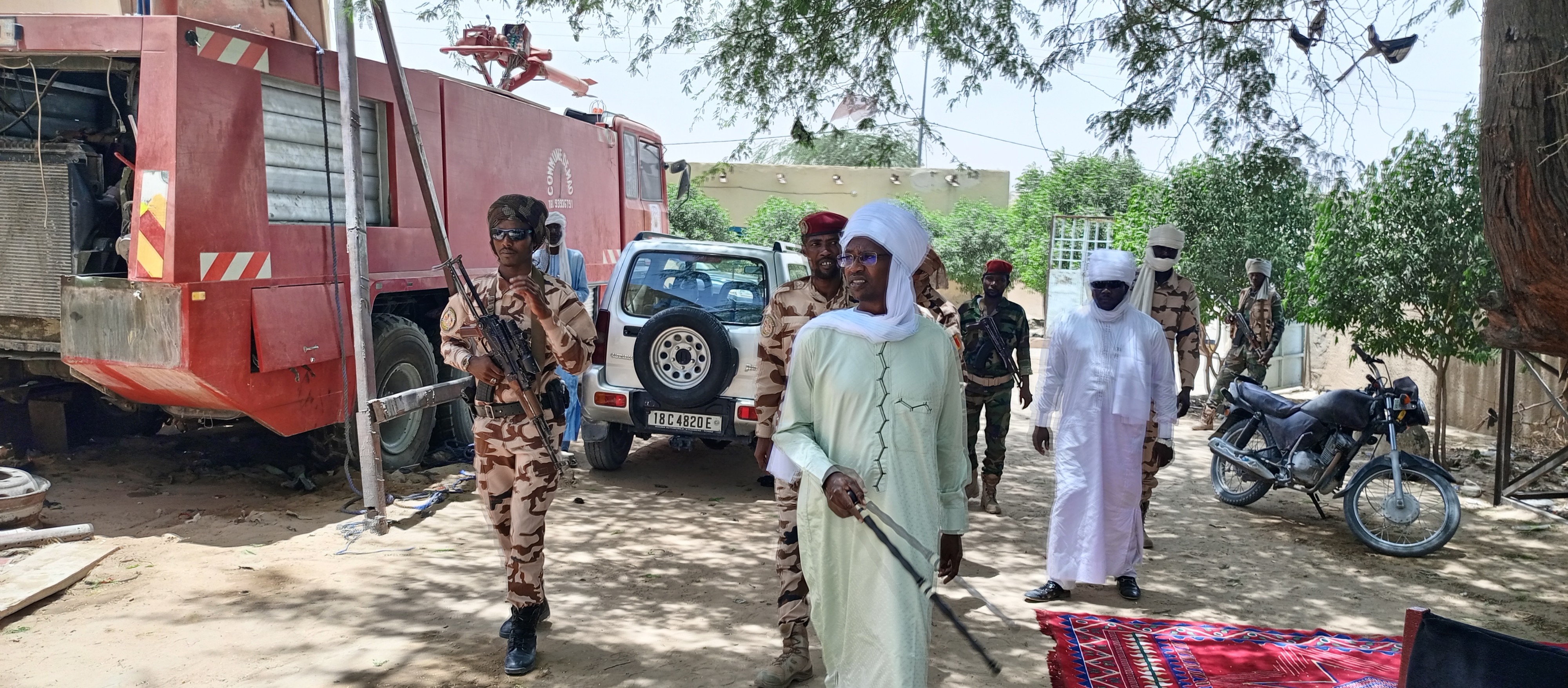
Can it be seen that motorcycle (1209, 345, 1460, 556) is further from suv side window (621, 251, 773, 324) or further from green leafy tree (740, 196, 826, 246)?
green leafy tree (740, 196, 826, 246)

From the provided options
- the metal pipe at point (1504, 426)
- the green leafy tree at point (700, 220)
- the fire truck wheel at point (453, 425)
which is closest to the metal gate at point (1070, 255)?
the green leafy tree at point (700, 220)

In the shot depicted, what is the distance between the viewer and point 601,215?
10.5 m

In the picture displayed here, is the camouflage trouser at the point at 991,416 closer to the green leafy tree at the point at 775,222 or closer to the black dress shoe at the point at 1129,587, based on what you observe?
the black dress shoe at the point at 1129,587

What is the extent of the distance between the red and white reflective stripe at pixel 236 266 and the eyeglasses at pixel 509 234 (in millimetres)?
2259

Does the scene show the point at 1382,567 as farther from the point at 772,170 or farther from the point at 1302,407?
the point at 772,170

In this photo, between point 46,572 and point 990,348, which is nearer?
point 46,572

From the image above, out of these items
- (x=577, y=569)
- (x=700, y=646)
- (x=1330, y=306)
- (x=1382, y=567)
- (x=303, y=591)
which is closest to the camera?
(x=700, y=646)

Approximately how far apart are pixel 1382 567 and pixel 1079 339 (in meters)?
2.26

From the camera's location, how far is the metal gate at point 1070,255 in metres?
17.3

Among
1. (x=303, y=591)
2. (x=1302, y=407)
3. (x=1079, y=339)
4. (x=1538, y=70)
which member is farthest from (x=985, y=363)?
(x=303, y=591)

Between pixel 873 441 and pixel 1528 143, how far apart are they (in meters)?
2.67

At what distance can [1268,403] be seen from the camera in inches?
271

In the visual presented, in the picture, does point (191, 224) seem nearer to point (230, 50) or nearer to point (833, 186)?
point (230, 50)

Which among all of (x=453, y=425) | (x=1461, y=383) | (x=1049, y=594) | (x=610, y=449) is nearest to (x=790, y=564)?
(x=1049, y=594)
